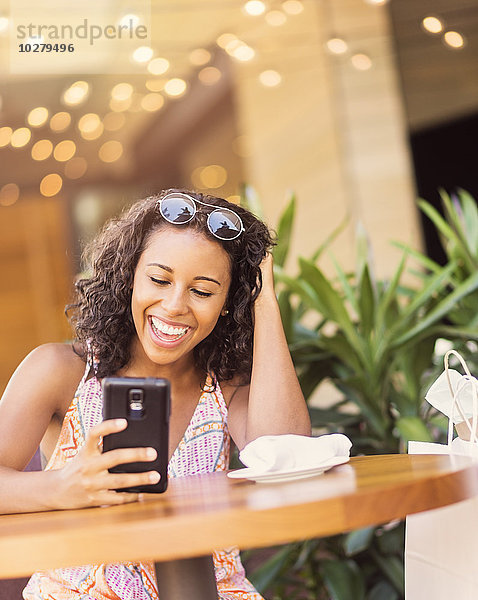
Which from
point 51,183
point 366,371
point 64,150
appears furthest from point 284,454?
point 51,183

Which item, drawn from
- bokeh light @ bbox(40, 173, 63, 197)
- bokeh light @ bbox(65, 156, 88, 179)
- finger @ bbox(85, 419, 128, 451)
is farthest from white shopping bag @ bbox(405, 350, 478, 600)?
bokeh light @ bbox(40, 173, 63, 197)

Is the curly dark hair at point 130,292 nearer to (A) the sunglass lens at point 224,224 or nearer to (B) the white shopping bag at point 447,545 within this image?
(A) the sunglass lens at point 224,224

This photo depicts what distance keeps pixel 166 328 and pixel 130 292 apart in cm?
18

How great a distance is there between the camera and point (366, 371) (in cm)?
241

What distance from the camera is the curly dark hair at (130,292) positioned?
1.62 meters

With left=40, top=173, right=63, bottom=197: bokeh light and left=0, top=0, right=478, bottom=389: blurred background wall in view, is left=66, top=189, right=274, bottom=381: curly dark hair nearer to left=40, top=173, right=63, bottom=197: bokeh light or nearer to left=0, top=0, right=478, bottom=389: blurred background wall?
left=0, top=0, right=478, bottom=389: blurred background wall

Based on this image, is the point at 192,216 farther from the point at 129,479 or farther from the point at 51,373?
the point at 129,479

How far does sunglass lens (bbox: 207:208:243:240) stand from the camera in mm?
1573

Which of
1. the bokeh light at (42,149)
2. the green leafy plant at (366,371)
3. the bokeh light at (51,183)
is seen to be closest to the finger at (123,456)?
the green leafy plant at (366,371)

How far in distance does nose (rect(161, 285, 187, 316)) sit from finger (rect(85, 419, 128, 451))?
0.39 meters

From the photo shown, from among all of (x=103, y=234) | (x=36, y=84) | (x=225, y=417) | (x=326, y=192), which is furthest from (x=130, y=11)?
(x=36, y=84)

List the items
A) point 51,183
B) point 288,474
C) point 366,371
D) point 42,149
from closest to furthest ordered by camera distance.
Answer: point 288,474 → point 366,371 → point 42,149 → point 51,183

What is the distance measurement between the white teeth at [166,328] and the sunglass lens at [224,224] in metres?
0.20

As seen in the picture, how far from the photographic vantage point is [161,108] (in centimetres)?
580
